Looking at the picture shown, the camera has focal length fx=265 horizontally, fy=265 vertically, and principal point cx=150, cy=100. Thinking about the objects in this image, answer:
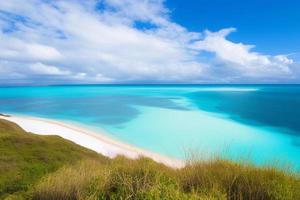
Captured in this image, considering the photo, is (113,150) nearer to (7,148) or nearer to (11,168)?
(7,148)

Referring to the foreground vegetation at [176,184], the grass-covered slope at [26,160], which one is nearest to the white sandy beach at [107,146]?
the grass-covered slope at [26,160]

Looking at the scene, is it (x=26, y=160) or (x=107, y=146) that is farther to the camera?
(x=107, y=146)

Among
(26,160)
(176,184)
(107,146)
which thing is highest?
(176,184)

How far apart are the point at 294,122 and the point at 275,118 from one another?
4.91 metres

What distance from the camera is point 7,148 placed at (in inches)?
447

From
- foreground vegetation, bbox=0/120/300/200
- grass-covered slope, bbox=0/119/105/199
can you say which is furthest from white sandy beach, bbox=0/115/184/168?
foreground vegetation, bbox=0/120/300/200

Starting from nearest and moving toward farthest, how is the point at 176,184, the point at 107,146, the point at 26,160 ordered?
the point at 176,184 → the point at 26,160 → the point at 107,146

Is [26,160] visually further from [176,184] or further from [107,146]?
[107,146]

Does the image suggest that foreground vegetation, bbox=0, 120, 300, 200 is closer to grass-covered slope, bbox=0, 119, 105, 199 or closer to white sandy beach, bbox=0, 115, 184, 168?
grass-covered slope, bbox=0, 119, 105, 199

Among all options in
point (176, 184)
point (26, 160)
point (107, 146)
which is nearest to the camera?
point (176, 184)

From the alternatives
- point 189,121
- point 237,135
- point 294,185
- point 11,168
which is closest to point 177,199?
point 294,185

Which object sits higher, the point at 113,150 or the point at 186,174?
the point at 186,174

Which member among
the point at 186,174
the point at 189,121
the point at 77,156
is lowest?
the point at 189,121

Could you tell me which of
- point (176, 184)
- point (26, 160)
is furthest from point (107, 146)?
point (176, 184)
